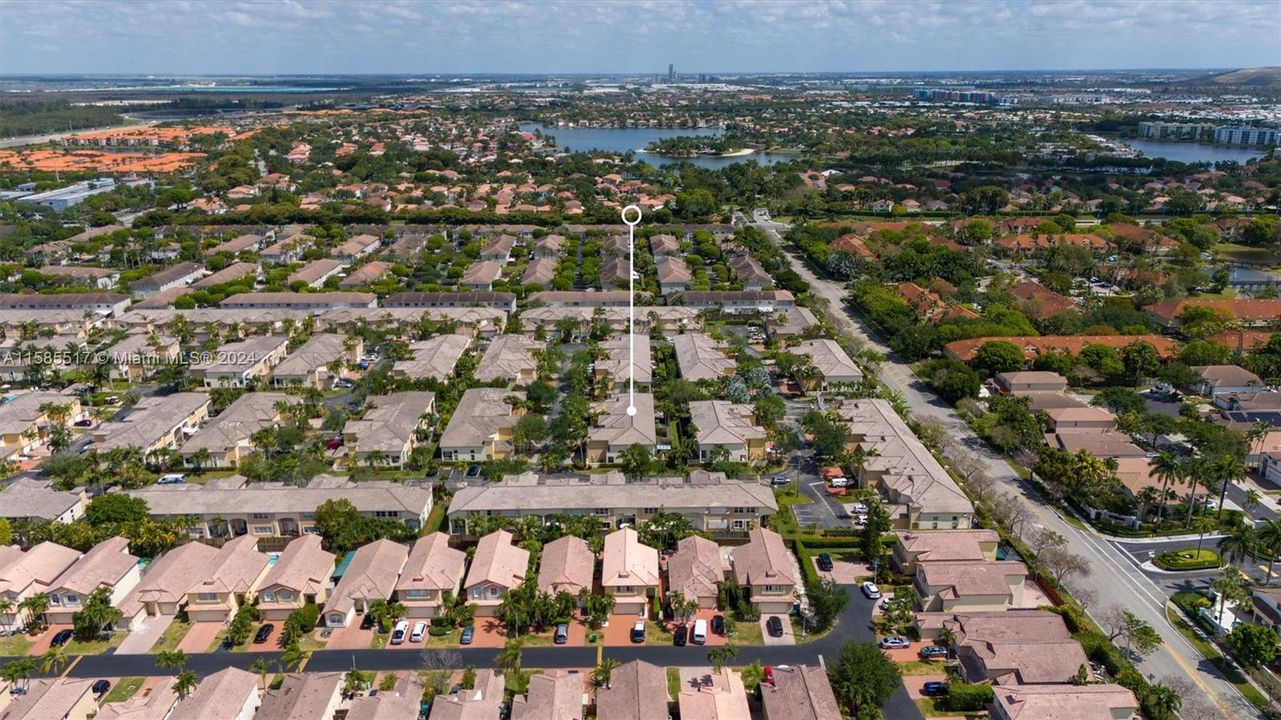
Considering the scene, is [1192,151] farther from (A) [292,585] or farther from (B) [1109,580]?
(A) [292,585]

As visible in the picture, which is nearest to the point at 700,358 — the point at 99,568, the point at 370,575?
the point at 370,575

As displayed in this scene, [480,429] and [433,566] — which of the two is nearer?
[433,566]

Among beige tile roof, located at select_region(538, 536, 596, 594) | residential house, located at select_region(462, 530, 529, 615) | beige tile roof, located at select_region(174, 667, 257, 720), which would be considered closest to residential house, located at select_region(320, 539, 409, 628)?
residential house, located at select_region(462, 530, 529, 615)

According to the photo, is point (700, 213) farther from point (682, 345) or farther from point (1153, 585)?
point (1153, 585)

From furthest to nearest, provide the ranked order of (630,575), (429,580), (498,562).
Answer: (498,562)
(630,575)
(429,580)

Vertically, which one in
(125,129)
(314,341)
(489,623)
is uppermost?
(125,129)

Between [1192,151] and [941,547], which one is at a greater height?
[1192,151]

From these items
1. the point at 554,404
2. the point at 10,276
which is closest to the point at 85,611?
the point at 554,404
